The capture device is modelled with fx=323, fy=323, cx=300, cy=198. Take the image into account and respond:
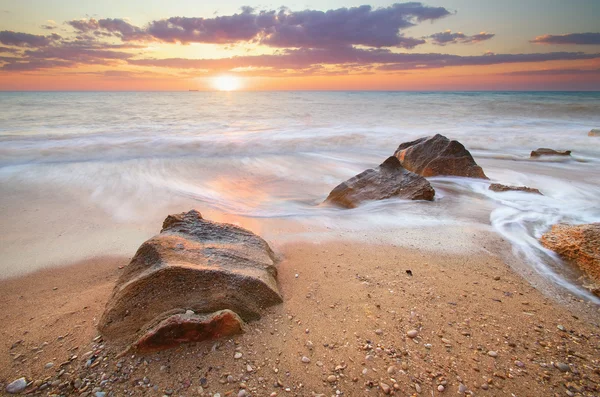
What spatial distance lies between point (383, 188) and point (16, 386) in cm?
481

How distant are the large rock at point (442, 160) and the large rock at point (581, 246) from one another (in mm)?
3295

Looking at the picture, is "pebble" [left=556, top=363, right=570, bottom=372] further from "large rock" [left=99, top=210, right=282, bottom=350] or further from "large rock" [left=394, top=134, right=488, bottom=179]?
"large rock" [left=394, top=134, right=488, bottom=179]

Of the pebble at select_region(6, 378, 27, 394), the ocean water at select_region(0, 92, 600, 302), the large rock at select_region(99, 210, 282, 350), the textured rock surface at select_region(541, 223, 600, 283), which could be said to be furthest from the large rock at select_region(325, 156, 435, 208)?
the pebble at select_region(6, 378, 27, 394)

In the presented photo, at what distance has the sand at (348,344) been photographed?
1.84 metres

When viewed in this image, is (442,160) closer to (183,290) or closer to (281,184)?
(281,184)

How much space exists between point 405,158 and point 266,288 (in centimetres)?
600

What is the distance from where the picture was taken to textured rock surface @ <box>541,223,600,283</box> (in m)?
3.00

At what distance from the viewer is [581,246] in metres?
3.20

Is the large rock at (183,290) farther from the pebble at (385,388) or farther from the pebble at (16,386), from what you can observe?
the pebble at (385,388)

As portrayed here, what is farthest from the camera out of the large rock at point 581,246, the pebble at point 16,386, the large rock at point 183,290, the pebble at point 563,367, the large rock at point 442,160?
the large rock at point 442,160

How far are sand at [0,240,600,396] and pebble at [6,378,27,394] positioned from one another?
0.06m

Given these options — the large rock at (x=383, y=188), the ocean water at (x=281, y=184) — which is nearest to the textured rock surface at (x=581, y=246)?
the ocean water at (x=281, y=184)

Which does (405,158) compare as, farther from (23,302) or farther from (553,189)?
(23,302)

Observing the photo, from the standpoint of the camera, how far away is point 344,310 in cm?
247
